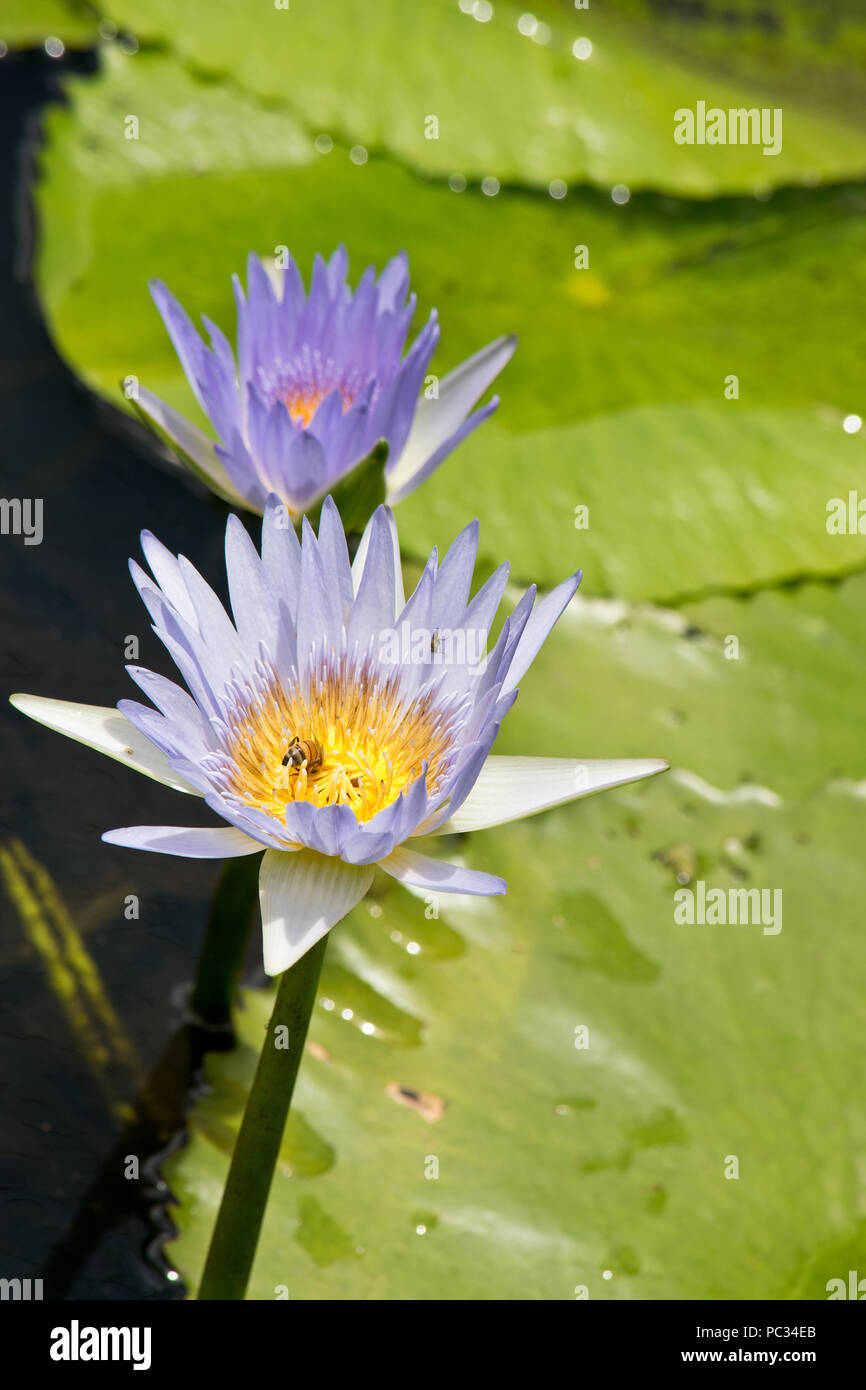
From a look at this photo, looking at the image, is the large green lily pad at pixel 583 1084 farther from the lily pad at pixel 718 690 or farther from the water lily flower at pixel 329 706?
the water lily flower at pixel 329 706

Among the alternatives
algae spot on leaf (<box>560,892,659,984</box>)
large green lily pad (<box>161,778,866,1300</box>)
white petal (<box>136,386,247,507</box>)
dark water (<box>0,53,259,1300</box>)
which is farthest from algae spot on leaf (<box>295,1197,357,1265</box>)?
white petal (<box>136,386,247,507</box>)

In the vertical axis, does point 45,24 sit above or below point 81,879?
above

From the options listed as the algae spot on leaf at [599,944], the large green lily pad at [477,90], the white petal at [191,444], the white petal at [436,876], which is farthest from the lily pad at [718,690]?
the large green lily pad at [477,90]

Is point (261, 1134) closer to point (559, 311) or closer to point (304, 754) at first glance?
point (304, 754)

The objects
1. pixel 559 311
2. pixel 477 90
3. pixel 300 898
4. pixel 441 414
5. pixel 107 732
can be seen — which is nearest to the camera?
pixel 300 898

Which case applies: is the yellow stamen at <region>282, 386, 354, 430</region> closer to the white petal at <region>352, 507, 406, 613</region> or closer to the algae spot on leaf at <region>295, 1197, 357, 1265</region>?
the white petal at <region>352, 507, 406, 613</region>

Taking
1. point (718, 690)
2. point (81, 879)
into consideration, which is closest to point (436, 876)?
point (81, 879)
